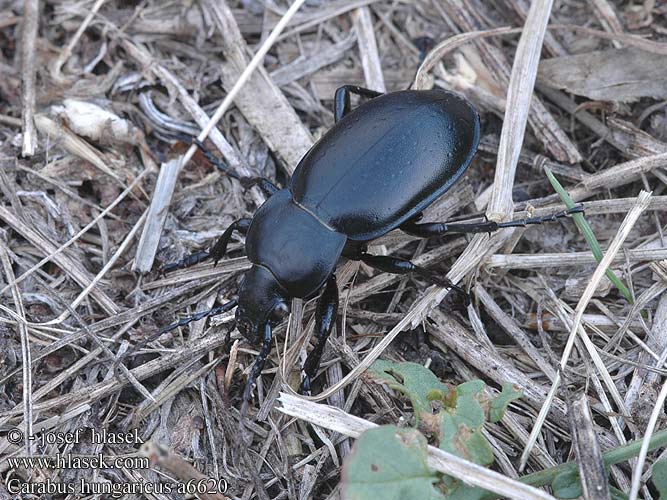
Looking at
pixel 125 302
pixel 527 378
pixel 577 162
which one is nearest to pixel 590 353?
pixel 527 378

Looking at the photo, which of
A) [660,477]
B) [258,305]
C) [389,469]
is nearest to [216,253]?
[258,305]

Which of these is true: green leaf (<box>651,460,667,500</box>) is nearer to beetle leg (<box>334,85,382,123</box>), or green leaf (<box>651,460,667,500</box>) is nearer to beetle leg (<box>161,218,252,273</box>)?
beetle leg (<box>161,218,252,273</box>)

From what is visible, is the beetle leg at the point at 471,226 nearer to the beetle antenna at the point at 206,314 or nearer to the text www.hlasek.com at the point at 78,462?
the beetle antenna at the point at 206,314

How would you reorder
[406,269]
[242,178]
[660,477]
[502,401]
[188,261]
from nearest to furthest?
[660,477] → [502,401] → [406,269] → [188,261] → [242,178]

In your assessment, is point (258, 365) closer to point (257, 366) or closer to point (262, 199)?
point (257, 366)

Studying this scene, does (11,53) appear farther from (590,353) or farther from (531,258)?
(590,353)
